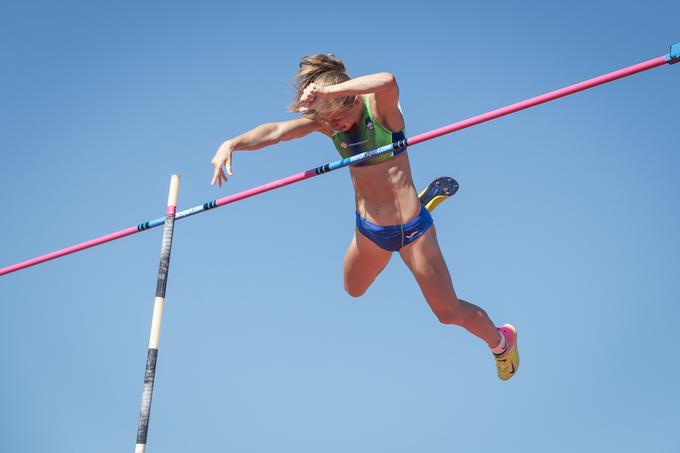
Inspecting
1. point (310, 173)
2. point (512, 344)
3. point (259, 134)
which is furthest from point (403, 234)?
point (512, 344)

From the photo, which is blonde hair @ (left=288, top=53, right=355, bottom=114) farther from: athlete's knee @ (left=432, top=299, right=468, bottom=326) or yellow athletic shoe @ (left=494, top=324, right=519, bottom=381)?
yellow athletic shoe @ (left=494, top=324, right=519, bottom=381)

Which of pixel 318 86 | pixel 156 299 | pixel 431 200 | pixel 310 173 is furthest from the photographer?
pixel 431 200

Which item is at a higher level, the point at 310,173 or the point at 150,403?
the point at 310,173

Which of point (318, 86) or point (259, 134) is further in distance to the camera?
point (259, 134)

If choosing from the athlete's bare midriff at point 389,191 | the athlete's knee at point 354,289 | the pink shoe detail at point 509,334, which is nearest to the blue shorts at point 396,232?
the athlete's bare midriff at point 389,191

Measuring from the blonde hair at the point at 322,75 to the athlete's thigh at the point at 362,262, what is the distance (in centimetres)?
126

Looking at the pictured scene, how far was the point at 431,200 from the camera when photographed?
8.75 m

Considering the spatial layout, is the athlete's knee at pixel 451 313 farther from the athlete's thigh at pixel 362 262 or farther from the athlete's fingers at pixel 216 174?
the athlete's fingers at pixel 216 174

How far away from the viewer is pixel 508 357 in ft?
29.8

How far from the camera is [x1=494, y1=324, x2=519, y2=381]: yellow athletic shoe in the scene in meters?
9.05

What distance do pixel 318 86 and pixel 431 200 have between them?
2275 mm

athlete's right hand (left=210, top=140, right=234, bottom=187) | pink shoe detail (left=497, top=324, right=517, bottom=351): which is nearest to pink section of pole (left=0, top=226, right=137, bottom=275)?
athlete's right hand (left=210, top=140, right=234, bottom=187)

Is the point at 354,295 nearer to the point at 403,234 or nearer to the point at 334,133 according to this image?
the point at 403,234

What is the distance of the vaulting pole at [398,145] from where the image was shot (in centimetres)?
668
